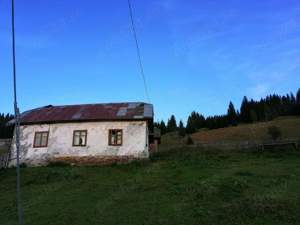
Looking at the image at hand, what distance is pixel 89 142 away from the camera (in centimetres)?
2748

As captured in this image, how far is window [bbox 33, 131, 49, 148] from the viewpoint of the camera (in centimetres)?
2800

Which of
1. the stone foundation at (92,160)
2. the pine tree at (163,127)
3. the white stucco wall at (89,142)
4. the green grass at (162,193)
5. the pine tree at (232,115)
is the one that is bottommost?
the green grass at (162,193)

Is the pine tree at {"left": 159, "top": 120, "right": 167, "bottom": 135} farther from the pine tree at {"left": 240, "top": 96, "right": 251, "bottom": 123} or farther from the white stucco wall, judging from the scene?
the white stucco wall

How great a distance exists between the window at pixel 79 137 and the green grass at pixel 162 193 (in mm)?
3185

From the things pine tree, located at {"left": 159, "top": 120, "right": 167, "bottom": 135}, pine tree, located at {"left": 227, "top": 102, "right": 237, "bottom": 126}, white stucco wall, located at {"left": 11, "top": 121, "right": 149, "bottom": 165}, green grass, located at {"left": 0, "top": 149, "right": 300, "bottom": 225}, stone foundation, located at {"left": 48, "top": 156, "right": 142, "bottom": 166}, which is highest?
pine tree, located at {"left": 227, "top": 102, "right": 237, "bottom": 126}

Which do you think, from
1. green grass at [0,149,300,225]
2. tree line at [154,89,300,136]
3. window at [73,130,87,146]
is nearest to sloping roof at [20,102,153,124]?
window at [73,130,87,146]

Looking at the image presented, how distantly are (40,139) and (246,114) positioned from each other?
74.9m

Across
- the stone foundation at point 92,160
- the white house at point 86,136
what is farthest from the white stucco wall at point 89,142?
the stone foundation at point 92,160

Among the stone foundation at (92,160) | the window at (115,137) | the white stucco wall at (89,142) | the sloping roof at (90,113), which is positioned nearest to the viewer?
the stone foundation at (92,160)

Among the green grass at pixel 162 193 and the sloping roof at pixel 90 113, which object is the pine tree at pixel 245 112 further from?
the green grass at pixel 162 193

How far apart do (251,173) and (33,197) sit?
39.0ft

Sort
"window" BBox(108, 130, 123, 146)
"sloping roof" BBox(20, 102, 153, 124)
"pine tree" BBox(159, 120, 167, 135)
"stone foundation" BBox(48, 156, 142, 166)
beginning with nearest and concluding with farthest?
"stone foundation" BBox(48, 156, 142, 166) → "window" BBox(108, 130, 123, 146) → "sloping roof" BBox(20, 102, 153, 124) → "pine tree" BBox(159, 120, 167, 135)

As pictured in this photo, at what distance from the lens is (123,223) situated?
470 inches

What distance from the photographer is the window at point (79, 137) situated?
2762 centimetres
